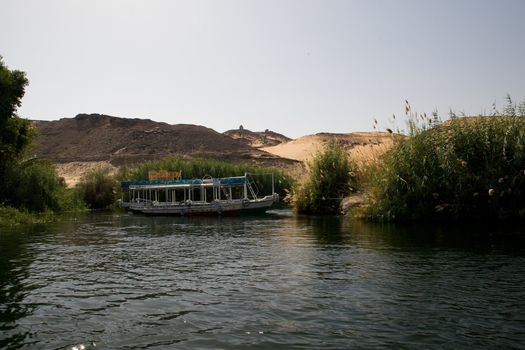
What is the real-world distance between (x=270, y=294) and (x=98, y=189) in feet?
137

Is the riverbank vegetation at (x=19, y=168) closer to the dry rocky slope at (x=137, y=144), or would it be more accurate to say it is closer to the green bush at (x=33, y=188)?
the green bush at (x=33, y=188)

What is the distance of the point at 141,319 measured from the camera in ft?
30.3

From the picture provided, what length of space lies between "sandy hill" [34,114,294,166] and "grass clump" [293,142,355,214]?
43434 mm

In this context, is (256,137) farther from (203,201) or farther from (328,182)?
(328,182)

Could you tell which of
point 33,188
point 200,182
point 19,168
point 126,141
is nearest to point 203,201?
point 200,182

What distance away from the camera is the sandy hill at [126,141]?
81.9 meters

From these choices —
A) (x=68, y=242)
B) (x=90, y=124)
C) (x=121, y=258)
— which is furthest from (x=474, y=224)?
(x=90, y=124)

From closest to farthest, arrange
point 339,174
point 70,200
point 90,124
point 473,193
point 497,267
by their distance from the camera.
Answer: point 497,267 → point 473,193 → point 339,174 → point 70,200 → point 90,124

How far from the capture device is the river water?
8133mm

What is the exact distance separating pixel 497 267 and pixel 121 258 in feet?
34.4

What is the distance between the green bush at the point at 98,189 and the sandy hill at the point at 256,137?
194 feet

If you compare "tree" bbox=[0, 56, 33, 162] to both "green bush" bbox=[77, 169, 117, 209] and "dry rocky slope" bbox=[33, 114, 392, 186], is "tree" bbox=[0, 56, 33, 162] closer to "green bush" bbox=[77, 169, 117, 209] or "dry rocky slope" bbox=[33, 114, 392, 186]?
"green bush" bbox=[77, 169, 117, 209]

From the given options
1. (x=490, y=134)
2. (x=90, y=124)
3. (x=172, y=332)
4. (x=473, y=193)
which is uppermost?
(x=90, y=124)

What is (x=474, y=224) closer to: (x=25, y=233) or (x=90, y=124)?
(x=25, y=233)
